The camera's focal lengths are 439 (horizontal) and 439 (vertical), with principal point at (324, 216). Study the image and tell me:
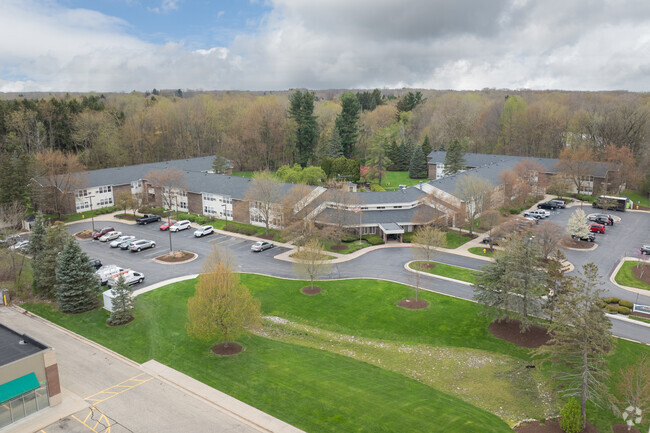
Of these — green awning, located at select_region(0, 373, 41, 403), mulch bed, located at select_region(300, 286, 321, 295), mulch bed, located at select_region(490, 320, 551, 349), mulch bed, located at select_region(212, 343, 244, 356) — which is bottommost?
mulch bed, located at select_region(490, 320, 551, 349)

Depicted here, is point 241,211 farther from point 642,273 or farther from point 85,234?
point 642,273

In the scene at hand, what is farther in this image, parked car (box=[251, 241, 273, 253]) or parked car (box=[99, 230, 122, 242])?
parked car (box=[99, 230, 122, 242])

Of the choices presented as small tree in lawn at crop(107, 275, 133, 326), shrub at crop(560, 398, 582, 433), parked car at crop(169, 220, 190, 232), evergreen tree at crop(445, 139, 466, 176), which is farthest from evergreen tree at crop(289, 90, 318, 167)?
shrub at crop(560, 398, 582, 433)

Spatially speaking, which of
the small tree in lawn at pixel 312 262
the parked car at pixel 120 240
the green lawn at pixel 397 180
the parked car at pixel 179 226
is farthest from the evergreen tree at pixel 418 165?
the parked car at pixel 120 240

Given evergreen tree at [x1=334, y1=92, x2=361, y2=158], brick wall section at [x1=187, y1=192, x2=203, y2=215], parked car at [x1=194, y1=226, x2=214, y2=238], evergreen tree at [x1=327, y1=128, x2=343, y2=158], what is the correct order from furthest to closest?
evergreen tree at [x1=334, y1=92, x2=361, y2=158]
evergreen tree at [x1=327, y1=128, x2=343, y2=158]
brick wall section at [x1=187, y1=192, x2=203, y2=215]
parked car at [x1=194, y1=226, x2=214, y2=238]

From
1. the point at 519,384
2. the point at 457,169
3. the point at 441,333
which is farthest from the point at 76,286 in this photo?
the point at 457,169

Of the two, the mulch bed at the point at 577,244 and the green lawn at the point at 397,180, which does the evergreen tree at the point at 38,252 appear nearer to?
the mulch bed at the point at 577,244

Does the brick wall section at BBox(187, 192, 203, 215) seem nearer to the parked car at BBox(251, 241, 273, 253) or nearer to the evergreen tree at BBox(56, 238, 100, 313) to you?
the parked car at BBox(251, 241, 273, 253)
